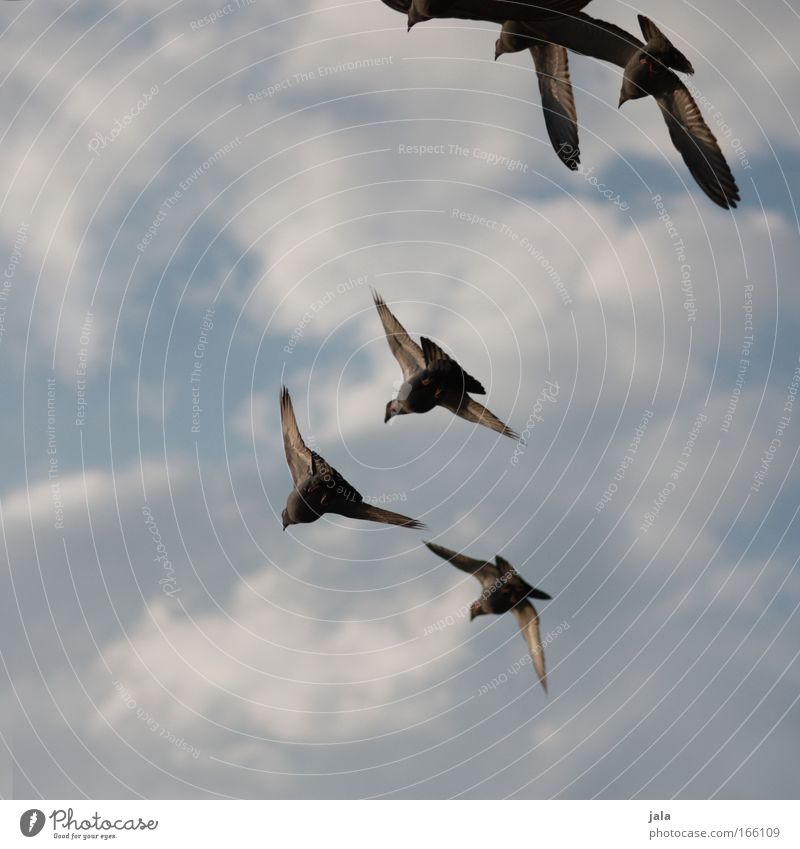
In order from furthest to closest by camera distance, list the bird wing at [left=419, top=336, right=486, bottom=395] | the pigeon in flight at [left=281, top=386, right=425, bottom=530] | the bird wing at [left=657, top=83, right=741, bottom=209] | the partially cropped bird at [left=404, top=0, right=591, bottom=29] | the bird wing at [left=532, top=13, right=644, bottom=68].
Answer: the pigeon in flight at [left=281, top=386, right=425, bottom=530] → the bird wing at [left=419, top=336, right=486, bottom=395] → the bird wing at [left=657, top=83, right=741, bottom=209] → the bird wing at [left=532, top=13, right=644, bottom=68] → the partially cropped bird at [left=404, top=0, right=591, bottom=29]

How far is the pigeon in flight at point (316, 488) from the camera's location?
66.1 feet

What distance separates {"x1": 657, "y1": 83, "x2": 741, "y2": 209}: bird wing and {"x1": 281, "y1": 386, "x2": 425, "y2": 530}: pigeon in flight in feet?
31.1

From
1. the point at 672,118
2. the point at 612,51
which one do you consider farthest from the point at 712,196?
the point at 612,51

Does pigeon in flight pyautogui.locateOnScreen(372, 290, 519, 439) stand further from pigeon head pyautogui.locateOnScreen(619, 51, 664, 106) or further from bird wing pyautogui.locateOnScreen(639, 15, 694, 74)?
bird wing pyautogui.locateOnScreen(639, 15, 694, 74)

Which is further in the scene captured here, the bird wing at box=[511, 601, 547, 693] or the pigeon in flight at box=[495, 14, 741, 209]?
the bird wing at box=[511, 601, 547, 693]

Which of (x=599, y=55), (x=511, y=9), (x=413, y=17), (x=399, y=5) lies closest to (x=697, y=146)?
(x=599, y=55)

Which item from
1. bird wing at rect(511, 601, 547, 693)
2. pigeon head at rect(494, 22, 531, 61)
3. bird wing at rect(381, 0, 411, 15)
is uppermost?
bird wing at rect(381, 0, 411, 15)

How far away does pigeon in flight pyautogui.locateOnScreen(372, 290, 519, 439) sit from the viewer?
1945 centimetres

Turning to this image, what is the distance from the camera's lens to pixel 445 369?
63.7 ft

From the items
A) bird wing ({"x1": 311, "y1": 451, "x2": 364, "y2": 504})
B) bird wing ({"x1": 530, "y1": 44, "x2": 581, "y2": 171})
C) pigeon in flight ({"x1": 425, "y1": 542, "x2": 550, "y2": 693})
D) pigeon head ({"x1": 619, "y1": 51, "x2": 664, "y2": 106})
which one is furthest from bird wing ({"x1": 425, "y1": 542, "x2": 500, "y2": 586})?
pigeon head ({"x1": 619, "y1": 51, "x2": 664, "y2": 106})

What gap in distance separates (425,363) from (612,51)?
741cm

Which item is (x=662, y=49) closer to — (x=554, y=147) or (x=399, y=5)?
(x=554, y=147)

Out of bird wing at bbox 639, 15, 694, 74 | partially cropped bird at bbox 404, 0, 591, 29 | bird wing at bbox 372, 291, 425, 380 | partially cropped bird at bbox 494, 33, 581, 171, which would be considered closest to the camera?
partially cropped bird at bbox 404, 0, 591, 29
